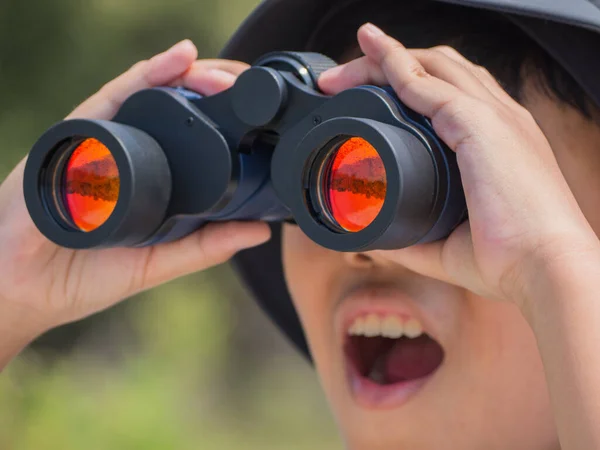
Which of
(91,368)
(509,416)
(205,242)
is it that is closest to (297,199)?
(205,242)

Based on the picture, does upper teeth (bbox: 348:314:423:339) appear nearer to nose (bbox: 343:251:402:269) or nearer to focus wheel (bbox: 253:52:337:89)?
nose (bbox: 343:251:402:269)

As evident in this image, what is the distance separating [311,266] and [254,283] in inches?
9.8

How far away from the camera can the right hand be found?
86cm

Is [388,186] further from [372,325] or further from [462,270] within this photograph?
[372,325]

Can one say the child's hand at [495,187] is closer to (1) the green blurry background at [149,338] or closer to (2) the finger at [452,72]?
(2) the finger at [452,72]

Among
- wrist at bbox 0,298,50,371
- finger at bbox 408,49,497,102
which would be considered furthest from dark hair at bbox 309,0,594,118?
wrist at bbox 0,298,50,371

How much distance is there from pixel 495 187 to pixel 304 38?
438mm

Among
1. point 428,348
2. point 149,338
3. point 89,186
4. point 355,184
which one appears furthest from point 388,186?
point 149,338

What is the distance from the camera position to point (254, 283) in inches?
46.3

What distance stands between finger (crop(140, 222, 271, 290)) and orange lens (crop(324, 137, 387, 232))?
213 millimetres

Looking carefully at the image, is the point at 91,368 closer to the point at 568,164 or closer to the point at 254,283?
the point at 254,283

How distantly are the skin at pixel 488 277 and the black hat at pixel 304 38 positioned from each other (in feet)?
0.16

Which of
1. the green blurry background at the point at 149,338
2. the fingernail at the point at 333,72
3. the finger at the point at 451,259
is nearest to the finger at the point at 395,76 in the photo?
the fingernail at the point at 333,72

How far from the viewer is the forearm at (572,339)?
56cm
